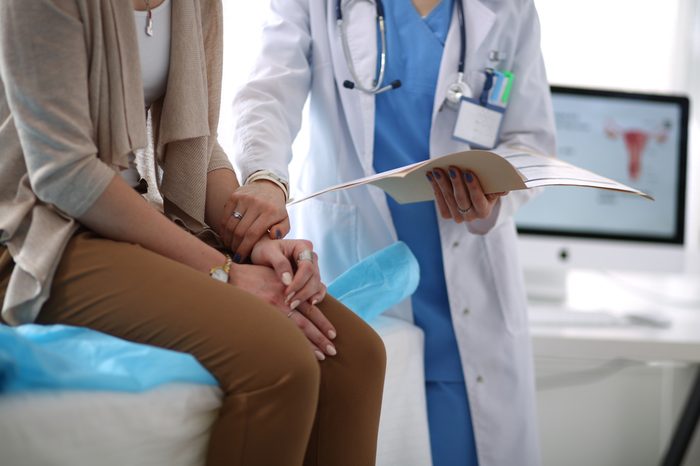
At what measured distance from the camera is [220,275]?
3.05ft

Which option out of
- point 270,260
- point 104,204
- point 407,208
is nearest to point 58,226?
point 104,204

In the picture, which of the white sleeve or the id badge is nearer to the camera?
the white sleeve

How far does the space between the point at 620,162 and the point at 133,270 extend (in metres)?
1.66

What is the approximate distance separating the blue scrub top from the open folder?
0.20 m

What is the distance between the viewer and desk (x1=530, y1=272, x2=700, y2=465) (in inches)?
67.3

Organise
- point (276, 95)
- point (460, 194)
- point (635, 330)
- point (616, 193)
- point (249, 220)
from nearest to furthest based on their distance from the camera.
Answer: point (249, 220) < point (460, 194) < point (276, 95) < point (635, 330) < point (616, 193)

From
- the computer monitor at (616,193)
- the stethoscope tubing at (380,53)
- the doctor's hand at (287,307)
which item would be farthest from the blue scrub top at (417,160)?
the computer monitor at (616,193)

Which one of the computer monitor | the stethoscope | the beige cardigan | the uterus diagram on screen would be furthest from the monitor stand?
the beige cardigan

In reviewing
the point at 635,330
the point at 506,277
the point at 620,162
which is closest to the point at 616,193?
the point at 620,162

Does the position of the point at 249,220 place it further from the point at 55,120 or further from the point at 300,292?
the point at 55,120

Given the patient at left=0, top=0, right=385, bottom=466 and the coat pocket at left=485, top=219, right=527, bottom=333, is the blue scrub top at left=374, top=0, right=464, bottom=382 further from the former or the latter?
the patient at left=0, top=0, right=385, bottom=466

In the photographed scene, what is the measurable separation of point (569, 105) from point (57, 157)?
1606mm

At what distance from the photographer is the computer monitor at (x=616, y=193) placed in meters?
2.08

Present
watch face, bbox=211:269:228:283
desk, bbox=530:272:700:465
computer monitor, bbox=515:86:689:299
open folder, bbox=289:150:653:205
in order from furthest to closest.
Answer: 1. computer monitor, bbox=515:86:689:299
2. desk, bbox=530:272:700:465
3. open folder, bbox=289:150:653:205
4. watch face, bbox=211:269:228:283
